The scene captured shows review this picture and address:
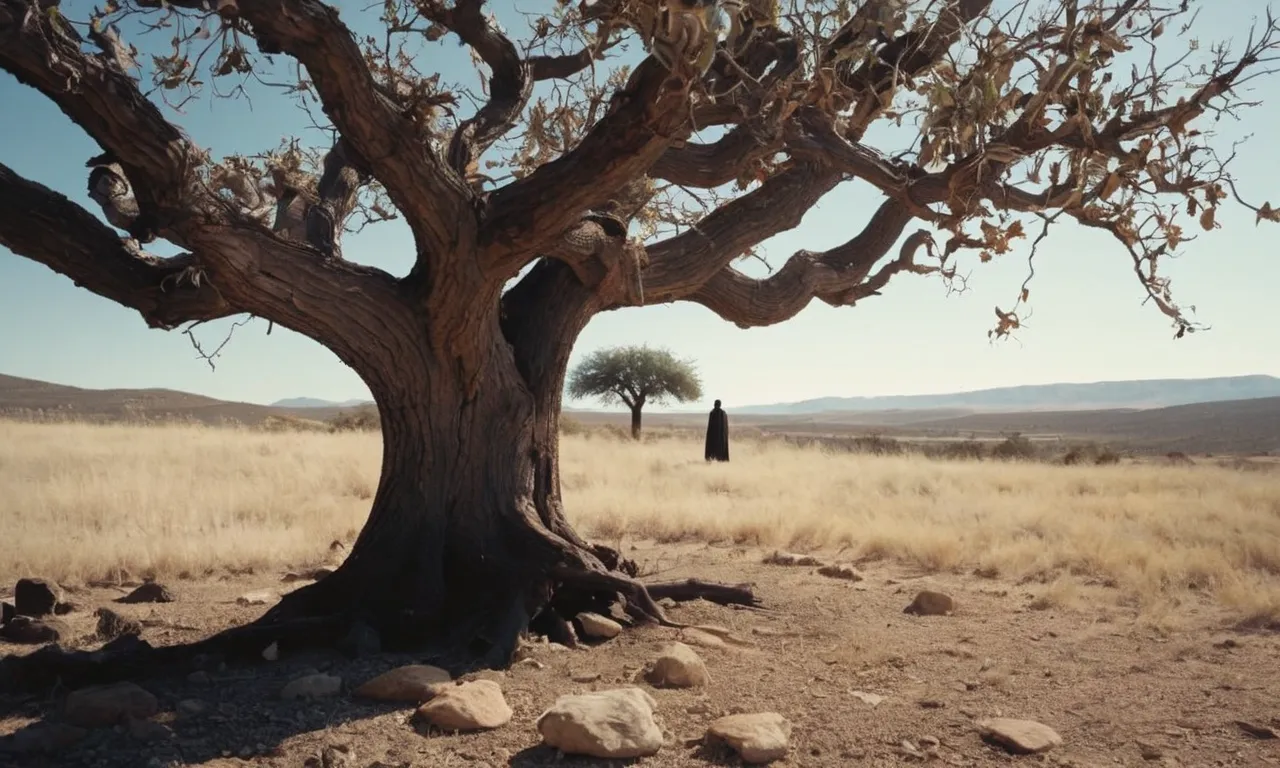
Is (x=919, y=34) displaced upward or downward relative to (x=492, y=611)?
upward

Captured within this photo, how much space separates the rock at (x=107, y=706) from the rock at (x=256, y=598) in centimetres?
292

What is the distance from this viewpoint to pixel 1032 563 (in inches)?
378

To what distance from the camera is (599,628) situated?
19.4ft

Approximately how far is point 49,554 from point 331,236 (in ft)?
14.8

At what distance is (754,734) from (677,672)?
101 cm

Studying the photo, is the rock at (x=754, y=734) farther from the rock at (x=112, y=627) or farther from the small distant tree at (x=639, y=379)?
the small distant tree at (x=639, y=379)

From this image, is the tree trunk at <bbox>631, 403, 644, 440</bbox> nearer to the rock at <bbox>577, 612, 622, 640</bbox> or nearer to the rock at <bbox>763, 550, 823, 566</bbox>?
the rock at <bbox>763, 550, 823, 566</bbox>

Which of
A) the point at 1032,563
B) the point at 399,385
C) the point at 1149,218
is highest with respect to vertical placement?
the point at 1149,218

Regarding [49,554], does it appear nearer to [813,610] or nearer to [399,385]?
[399,385]

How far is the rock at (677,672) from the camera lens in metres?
5.04

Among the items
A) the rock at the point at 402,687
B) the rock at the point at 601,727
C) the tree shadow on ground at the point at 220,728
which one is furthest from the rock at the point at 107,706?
the rock at the point at 601,727

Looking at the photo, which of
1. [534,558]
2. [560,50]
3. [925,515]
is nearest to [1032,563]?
[925,515]

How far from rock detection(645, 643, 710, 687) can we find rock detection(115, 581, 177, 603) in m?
4.49

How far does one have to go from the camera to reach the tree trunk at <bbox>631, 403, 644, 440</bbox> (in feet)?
111
